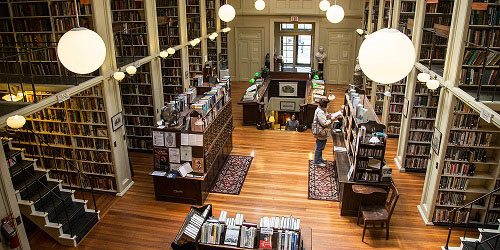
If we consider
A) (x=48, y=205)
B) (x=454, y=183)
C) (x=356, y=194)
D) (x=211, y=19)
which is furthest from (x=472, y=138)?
(x=211, y=19)

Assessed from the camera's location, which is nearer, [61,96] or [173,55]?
[61,96]

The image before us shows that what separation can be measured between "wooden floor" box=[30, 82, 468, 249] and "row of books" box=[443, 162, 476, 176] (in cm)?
108

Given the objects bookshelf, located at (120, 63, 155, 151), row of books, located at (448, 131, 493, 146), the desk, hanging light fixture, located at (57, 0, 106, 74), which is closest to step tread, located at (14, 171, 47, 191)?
bookshelf, located at (120, 63, 155, 151)

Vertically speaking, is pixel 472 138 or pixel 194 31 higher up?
pixel 194 31

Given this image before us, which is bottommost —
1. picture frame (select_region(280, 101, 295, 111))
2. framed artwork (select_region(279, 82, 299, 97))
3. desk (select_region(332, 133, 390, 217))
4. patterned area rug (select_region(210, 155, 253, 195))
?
patterned area rug (select_region(210, 155, 253, 195))

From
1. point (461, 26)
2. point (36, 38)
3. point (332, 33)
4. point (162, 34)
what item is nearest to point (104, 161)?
point (36, 38)

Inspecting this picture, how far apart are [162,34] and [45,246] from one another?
6.56 meters

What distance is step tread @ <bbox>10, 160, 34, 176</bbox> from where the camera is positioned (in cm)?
635

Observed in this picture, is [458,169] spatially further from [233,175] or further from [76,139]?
[76,139]

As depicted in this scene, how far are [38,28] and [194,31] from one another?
17.0 feet

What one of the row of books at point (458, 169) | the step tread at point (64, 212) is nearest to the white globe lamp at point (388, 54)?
the row of books at point (458, 169)

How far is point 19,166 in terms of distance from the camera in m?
6.50

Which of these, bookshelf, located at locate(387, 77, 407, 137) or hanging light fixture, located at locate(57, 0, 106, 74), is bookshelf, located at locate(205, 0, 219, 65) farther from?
hanging light fixture, located at locate(57, 0, 106, 74)

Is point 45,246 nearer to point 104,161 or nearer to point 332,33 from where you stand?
point 104,161
